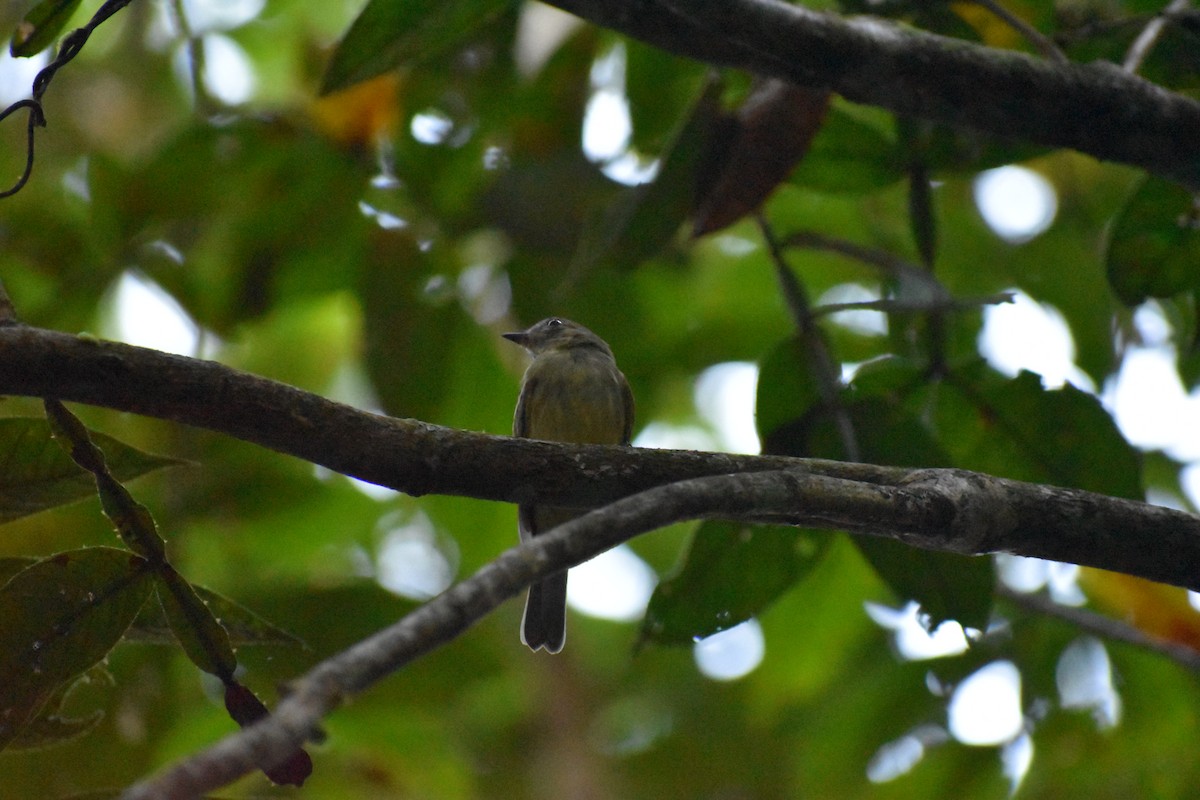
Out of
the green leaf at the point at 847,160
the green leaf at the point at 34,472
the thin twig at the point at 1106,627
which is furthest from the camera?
the thin twig at the point at 1106,627

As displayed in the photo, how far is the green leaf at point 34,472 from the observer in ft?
7.45

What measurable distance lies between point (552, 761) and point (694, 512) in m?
4.40

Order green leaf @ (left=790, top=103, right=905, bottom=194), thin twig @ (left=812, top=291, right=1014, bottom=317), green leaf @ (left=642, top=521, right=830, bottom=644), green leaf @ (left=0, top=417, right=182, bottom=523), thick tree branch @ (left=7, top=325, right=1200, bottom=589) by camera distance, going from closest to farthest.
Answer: thick tree branch @ (left=7, top=325, right=1200, bottom=589)
green leaf @ (left=0, top=417, right=182, bottom=523)
thin twig @ (left=812, top=291, right=1014, bottom=317)
green leaf @ (left=642, top=521, right=830, bottom=644)
green leaf @ (left=790, top=103, right=905, bottom=194)

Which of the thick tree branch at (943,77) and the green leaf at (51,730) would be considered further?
the thick tree branch at (943,77)

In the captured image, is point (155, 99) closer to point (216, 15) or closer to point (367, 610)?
point (216, 15)

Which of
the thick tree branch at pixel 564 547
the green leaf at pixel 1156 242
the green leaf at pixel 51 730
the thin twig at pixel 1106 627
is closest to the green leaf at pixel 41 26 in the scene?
the green leaf at pixel 51 730

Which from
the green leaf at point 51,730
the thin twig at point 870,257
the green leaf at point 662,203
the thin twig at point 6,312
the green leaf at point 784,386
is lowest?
the green leaf at point 784,386

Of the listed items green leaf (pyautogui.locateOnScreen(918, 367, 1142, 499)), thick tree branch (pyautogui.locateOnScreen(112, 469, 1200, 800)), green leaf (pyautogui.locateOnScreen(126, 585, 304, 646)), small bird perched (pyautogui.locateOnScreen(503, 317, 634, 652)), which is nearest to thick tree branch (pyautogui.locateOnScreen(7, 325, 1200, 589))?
thick tree branch (pyautogui.locateOnScreen(112, 469, 1200, 800))

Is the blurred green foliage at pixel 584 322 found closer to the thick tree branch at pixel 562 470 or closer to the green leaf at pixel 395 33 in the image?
the green leaf at pixel 395 33

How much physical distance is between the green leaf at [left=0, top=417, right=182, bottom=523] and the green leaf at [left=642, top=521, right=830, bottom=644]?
133 centimetres

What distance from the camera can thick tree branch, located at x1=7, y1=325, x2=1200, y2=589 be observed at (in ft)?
6.28

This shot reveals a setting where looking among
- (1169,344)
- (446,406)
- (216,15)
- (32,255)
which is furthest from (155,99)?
(1169,344)

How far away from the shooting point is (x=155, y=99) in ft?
23.6

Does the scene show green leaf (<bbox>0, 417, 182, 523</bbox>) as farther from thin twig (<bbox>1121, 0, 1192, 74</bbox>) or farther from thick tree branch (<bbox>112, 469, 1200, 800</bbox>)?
thin twig (<bbox>1121, 0, 1192, 74</bbox>)
